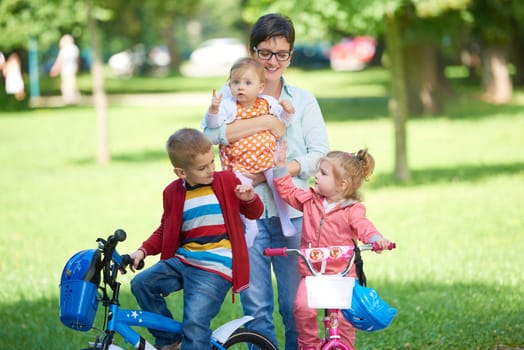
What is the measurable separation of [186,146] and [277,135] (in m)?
0.69

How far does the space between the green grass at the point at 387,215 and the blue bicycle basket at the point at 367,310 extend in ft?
7.46

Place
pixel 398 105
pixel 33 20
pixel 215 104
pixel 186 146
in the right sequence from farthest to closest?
pixel 33 20 → pixel 398 105 → pixel 215 104 → pixel 186 146

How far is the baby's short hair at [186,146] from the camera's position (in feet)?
15.8

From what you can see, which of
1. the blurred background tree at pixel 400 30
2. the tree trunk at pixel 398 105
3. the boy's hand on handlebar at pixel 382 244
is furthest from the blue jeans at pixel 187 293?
the tree trunk at pixel 398 105

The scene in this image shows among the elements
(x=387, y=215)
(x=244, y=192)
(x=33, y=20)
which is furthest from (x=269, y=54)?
(x=33, y=20)

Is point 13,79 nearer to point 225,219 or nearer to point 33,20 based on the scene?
point 33,20

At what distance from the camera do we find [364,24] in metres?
17.5

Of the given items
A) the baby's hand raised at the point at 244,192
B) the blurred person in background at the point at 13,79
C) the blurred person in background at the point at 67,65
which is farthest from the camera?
the blurred person in background at the point at 67,65

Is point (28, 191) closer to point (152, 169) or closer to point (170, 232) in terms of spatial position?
point (152, 169)

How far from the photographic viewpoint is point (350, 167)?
5.18 meters

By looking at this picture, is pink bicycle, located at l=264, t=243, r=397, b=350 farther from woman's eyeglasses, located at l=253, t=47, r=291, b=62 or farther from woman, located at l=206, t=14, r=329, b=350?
woman's eyeglasses, located at l=253, t=47, r=291, b=62

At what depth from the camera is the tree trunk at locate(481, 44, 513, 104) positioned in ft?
110

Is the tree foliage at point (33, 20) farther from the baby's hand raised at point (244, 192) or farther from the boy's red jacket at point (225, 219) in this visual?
the baby's hand raised at point (244, 192)

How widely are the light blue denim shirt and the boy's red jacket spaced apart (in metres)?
0.44
